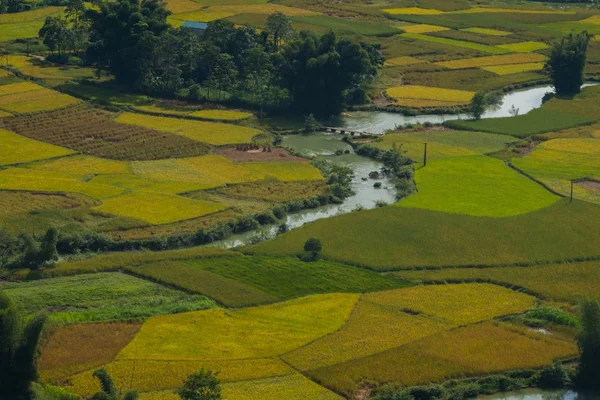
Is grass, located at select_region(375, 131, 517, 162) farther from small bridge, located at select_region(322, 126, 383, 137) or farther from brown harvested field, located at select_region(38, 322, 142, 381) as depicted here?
brown harvested field, located at select_region(38, 322, 142, 381)

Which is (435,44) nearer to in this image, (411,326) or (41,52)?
(41,52)

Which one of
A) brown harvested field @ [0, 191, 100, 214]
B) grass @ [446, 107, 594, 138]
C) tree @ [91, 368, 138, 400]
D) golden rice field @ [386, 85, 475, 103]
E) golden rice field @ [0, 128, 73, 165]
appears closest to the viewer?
tree @ [91, 368, 138, 400]

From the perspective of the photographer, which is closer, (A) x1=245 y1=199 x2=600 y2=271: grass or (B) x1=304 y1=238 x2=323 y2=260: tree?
(B) x1=304 y1=238 x2=323 y2=260: tree

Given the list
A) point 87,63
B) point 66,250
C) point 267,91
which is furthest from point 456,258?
point 87,63

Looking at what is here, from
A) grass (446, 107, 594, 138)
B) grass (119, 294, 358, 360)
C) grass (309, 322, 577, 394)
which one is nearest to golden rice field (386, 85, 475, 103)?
grass (446, 107, 594, 138)

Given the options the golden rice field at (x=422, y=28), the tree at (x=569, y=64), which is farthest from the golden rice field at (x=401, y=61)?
the tree at (x=569, y=64)

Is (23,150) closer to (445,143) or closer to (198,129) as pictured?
(198,129)

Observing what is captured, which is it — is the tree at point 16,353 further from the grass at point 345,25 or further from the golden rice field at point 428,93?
the grass at point 345,25

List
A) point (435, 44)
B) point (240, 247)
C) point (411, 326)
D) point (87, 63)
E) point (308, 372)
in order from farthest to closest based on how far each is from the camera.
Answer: point (435, 44) → point (87, 63) → point (240, 247) → point (411, 326) → point (308, 372)
